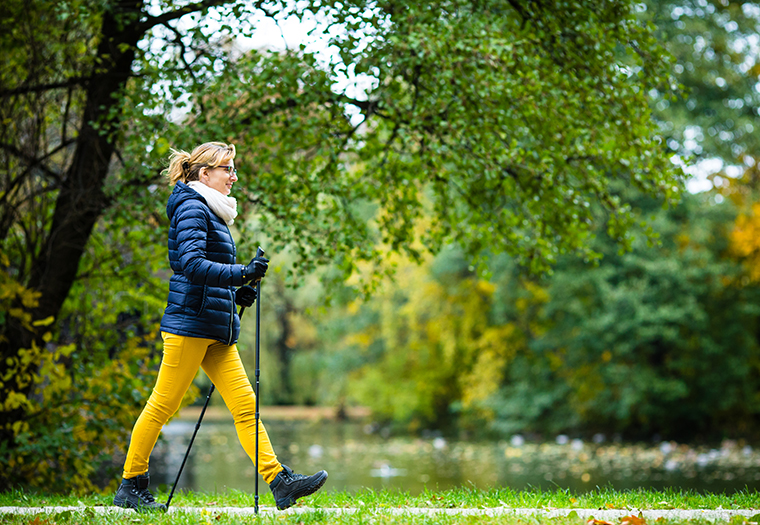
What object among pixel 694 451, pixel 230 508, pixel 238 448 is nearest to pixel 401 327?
pixel 238 448

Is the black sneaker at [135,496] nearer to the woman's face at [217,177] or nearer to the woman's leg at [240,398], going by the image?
the woman's leg at [240,398]

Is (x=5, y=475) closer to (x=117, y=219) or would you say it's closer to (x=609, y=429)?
(x=117, y=219)

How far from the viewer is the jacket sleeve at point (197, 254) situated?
4.22 metres

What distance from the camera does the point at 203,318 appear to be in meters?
4.37

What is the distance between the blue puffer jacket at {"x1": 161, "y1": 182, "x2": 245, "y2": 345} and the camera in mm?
4250

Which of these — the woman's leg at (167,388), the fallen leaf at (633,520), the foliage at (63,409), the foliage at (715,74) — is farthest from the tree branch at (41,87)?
the foliage at (715,74)

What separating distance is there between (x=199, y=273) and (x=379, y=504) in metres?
1.99

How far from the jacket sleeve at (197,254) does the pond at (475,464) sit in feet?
23.6

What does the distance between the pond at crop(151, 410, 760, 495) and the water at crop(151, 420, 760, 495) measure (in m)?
0.02

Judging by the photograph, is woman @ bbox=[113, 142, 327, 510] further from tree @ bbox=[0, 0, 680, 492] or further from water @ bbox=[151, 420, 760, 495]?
water @ bbox=[151, 420, 760, 495]

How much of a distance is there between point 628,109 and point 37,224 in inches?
271

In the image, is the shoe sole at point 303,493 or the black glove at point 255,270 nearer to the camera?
the black glove at point 255,270

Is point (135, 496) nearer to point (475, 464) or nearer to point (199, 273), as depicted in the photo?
point (199, 273)

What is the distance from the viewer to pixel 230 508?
484 cm
